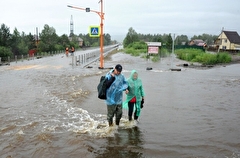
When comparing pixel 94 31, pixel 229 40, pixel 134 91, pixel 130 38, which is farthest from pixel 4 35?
pixel 229 40

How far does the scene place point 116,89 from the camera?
572 cm

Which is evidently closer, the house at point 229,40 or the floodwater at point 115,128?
the floodwater at point 115,128

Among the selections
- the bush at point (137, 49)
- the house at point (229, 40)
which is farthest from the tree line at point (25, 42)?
the house at point (229, 40)

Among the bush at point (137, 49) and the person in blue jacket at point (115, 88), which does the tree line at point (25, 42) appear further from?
the person in blue jacket at point (115, 88)

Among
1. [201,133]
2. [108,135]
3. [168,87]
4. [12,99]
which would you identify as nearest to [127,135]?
[108,135]

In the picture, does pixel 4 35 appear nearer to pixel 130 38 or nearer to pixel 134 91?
pixel 134 91

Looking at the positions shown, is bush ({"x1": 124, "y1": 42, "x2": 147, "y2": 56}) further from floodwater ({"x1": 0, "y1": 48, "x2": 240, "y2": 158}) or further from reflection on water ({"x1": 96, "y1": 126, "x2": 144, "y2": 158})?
reflection on water ({"x1": 96, "y1": 126, "x2": 144, "y2": 158})

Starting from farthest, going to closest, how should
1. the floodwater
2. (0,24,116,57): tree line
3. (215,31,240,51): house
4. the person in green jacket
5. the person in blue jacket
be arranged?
(215,31,240,51): house → (0,24,116,57): tree line → the person in green jacket → the person in blue jacket → the floodwater

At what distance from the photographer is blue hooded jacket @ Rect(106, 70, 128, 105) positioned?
18.7 ft

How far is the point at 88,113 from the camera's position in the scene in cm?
768

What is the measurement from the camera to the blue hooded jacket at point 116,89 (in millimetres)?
5688

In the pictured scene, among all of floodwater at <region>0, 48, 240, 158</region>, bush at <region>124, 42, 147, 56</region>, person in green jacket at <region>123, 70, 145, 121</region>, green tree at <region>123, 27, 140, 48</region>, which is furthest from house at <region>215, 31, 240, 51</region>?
person in green jacket at <region>123, 70, 145, 121</region>

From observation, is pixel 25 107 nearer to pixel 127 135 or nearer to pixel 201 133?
pixel 127 135

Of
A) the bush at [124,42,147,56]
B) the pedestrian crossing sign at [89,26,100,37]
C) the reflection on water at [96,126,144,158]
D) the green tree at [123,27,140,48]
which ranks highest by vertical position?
the green tree at [123,27,140,48]
